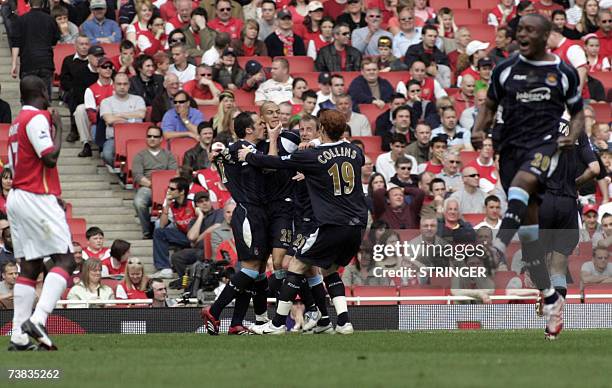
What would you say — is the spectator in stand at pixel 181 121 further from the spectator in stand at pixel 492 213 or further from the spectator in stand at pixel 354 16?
the spectator in stand at pixel 492 213

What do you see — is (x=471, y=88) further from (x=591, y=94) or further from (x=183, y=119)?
(x=183, y=119)

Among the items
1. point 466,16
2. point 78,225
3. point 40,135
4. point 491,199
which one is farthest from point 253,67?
point 40,135

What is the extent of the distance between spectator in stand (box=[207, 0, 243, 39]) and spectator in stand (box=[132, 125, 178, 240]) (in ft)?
12.1

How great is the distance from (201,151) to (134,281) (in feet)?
11.8

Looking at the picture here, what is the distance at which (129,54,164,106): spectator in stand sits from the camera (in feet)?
75.2

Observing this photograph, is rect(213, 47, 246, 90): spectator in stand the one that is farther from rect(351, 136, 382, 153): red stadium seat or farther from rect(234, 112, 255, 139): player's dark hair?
rect(234, 112, 255, 139): player's dark hair

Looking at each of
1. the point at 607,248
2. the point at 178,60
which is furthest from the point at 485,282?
the point at 178,60

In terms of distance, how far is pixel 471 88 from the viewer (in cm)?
2402

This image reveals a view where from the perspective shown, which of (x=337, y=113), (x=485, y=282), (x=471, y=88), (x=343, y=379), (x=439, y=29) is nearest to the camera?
(x=343, y=379)

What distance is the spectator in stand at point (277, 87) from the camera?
2295 cm

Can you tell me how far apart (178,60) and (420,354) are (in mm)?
12769

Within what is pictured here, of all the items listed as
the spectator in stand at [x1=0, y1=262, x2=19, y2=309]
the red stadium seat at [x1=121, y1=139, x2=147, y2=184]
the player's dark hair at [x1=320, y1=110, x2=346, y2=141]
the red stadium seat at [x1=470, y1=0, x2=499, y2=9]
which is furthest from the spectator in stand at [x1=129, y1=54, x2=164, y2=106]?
the player's dark hair at [x1=320, y1=110, x2=346, y2=141]

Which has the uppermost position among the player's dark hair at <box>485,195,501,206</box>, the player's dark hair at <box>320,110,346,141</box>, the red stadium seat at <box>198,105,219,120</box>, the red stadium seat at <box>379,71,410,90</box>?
the player's dark hair at <box>320,110,346,141</box>

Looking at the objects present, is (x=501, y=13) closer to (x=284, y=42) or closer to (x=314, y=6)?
(x=314, y=6)
